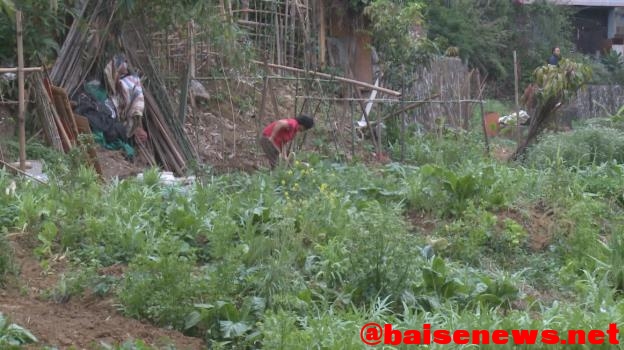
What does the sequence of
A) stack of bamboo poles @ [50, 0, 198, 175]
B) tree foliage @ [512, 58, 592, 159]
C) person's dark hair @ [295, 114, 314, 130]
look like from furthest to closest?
tree foliage @ [512, 58, 592, 159], stack of bamboo poles @ [50, 0, 198, 175], person's dark hair @ [295, 114, 314, 130]

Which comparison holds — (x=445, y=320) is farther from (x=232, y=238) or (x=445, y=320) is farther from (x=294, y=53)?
(x=294, y=53)

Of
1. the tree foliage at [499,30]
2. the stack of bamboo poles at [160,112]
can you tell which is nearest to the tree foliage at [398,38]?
the stack of bamboo poles at [160,112]

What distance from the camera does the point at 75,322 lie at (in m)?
5.80

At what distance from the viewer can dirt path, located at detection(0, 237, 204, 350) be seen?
555cm

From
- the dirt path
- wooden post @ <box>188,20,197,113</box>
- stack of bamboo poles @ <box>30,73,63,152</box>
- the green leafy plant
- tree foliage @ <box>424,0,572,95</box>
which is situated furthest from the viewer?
tree foliage @ <box>424,0,572,95</box>

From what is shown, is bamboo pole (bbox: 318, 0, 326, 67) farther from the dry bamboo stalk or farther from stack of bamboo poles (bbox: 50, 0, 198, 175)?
stack of bamboo poles (bbox: 50, 0, 198, 175)

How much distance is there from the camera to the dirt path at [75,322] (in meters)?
A: 5.55

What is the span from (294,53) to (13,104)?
644 centimetres

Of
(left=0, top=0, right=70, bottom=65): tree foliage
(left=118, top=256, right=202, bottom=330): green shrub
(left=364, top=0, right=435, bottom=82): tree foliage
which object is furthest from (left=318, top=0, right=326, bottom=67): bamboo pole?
(left=118, top=256, right=202, bottom=330): green shrub

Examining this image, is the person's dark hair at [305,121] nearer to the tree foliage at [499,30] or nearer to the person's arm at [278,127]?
the person's arm at [278,127]

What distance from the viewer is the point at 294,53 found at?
16984mm

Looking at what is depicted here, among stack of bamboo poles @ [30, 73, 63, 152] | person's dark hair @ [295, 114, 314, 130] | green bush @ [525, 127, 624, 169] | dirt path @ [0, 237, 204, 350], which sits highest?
stack of bamboo poles @ [30, 73, 63, 152]

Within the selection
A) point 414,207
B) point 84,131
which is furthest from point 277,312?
point 84,131

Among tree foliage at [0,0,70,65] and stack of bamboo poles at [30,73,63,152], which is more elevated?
tree foliage at [0,0,70,65]
